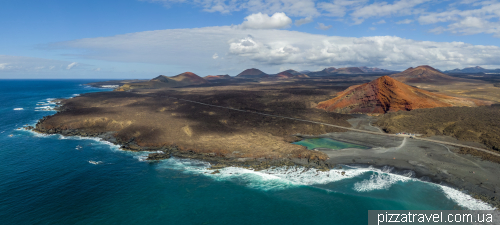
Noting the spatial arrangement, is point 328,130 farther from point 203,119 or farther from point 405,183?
point 203,119

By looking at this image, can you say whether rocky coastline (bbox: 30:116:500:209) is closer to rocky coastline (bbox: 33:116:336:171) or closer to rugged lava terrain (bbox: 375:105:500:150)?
rocky coastline (bbox: 33:116:336:171)

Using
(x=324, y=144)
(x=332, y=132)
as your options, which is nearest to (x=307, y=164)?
(x=324, y=144)

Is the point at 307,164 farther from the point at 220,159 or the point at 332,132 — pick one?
the point at 332,132

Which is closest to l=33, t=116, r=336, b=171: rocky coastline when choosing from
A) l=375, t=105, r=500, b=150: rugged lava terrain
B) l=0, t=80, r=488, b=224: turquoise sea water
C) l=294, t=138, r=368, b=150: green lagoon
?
l=0, t=80, r=488, b=224: turquoise sea water

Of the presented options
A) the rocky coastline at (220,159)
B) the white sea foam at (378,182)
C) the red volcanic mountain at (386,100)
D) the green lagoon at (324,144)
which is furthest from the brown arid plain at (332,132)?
the white sea foam at (378,182)

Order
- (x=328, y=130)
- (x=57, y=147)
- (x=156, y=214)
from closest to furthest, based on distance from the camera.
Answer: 1. (x=156, y=214)
2. (x=57, y=147)
3. (x=328, y=130)

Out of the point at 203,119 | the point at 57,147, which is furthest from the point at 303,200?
the point at 57,147

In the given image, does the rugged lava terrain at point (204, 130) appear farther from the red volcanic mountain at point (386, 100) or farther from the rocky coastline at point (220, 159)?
the red volcanic mountain at point (386, 100)
